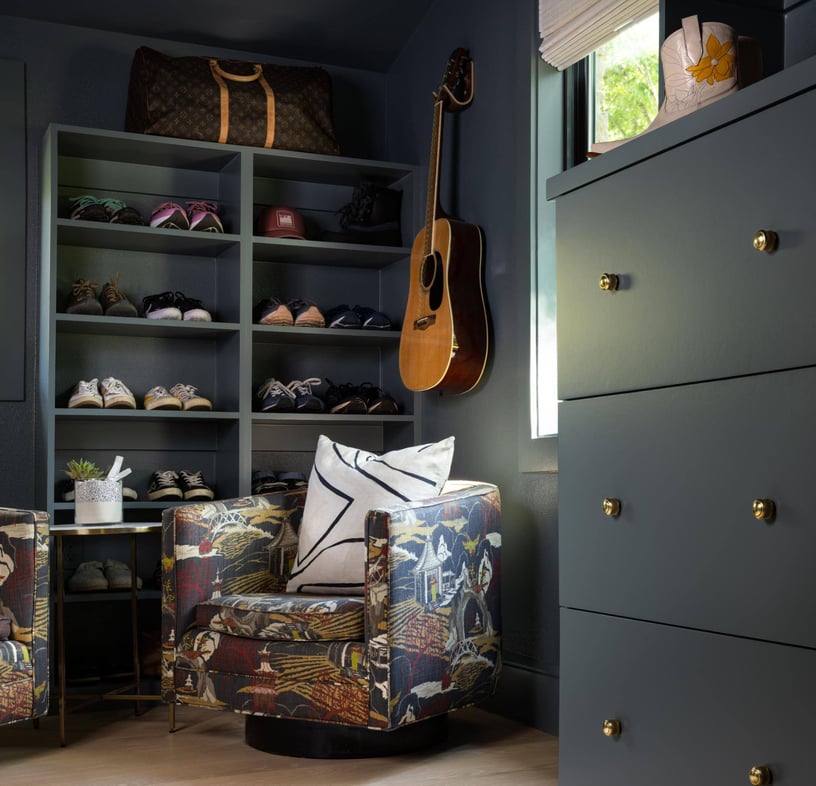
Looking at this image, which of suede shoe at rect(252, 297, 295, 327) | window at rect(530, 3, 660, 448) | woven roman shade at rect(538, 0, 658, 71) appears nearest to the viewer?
woven roman shade at rect(538, 0, 658, 71)

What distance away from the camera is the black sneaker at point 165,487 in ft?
11.8

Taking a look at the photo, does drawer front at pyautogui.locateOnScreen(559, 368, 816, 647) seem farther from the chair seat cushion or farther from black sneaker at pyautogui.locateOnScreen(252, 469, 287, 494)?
black sneaker at pyautogui.locateOnScreen(252, 469, 287, 494)

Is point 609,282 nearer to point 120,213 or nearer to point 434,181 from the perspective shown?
point 434,181

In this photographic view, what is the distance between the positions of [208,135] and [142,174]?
0.38 m

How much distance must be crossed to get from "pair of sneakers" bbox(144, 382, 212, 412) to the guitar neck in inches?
38.7

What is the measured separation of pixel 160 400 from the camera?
11.7 feet

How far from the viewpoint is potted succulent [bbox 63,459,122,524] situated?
316 centimetres

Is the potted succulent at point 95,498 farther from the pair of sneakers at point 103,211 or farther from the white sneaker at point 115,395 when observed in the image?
the pair of sneakers at point 103,211

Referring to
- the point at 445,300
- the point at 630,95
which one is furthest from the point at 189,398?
the point at 630,95

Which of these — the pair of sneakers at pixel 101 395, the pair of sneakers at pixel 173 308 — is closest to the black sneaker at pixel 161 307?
the pair of sneakers at pixel 173 308

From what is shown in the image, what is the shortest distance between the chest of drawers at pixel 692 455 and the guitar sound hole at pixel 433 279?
1.41 meters

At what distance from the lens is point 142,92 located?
3.63 meters

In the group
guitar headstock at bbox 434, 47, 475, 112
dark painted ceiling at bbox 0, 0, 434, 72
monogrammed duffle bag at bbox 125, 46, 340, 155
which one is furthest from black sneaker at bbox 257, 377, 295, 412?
dark painted ceiling at bbox 0, 0, 434, 72

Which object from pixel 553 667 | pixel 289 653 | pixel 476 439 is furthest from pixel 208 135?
pixel 553 667
